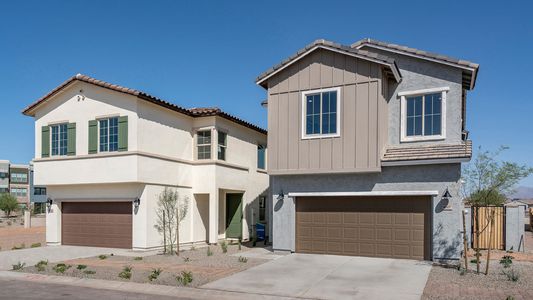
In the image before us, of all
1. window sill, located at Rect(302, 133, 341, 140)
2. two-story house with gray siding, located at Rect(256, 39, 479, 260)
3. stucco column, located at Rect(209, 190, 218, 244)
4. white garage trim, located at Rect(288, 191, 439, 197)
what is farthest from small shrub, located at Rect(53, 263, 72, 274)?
window sill, located at Rect(302, 133, 341, 140)

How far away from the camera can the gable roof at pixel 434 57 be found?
14.6m

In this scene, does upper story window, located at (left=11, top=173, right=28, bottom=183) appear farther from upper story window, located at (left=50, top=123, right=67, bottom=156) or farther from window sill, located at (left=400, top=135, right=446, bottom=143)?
window sill, located at (left=400, top=135, right=446, bottom=143)

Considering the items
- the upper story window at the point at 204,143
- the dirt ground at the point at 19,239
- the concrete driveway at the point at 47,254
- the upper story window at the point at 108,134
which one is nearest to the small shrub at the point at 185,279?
the concrete driveway at the point at 47,254

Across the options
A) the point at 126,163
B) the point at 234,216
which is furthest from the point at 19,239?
the point at 234,216

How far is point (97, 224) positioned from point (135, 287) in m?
9.18

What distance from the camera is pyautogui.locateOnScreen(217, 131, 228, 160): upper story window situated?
2053cm

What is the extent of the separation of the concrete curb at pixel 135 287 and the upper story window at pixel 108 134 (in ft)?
20.9

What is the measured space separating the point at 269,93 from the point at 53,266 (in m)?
9.42

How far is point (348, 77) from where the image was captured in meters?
15.3

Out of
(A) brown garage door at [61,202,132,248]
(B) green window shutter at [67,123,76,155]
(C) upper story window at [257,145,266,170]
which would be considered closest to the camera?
(A) brown garage door at [61,202,132,248]

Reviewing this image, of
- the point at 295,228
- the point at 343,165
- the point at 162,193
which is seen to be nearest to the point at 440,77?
the point at 343,165

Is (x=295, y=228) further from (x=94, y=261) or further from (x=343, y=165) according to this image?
(x=94, y=261)

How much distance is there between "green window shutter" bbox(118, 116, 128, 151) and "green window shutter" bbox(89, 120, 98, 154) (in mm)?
1401

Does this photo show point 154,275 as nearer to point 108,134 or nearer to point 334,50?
point 108,134
